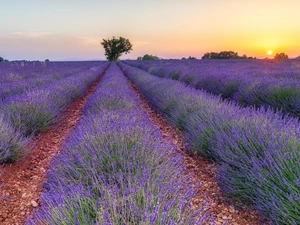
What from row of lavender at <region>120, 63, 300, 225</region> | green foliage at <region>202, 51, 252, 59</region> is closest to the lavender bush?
row of lavender at <region>120, 63, 300, 225</region>

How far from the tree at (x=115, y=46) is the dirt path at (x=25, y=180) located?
59.3m

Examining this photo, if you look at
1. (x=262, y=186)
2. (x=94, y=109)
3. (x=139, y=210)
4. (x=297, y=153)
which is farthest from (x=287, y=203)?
(x=94, y=109)

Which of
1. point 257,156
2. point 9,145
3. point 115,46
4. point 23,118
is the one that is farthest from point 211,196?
point 115,46

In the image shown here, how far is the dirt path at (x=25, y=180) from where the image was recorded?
2582mm

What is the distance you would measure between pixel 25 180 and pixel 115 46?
202 ft

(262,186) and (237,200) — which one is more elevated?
(262,186)

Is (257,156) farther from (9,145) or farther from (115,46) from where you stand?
(115,46)

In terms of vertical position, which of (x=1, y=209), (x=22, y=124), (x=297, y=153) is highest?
(x=297, y=153)

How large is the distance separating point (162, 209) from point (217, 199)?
1332mm

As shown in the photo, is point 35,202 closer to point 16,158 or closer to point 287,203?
point 16,158

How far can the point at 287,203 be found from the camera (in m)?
1.85


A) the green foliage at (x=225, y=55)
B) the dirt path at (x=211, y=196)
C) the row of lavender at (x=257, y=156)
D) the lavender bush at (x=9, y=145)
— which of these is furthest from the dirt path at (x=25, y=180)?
the green foliage at (x=225, y=55)

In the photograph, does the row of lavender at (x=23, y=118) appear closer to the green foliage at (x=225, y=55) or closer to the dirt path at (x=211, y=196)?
the dirt path at (x=211, y=196)

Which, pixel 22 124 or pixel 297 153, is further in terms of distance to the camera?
pixel 22 124
